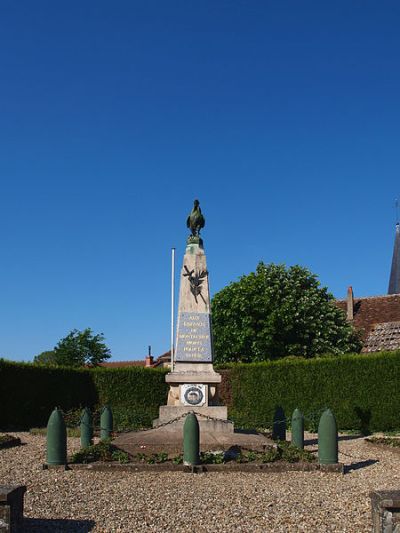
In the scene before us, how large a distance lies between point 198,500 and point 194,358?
19.7 feet

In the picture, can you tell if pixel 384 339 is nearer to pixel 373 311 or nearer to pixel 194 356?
pixel 373 311

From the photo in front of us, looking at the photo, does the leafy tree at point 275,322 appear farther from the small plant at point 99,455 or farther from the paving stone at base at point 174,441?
the small plant at point 99,455

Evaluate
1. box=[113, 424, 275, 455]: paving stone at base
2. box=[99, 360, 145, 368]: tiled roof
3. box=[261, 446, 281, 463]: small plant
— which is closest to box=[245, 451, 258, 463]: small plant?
box=[261, 446, 281, 463]: small plant

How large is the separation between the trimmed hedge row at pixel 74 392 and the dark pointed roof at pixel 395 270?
24.1 m

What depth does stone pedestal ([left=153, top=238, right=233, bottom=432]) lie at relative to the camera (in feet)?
42.6

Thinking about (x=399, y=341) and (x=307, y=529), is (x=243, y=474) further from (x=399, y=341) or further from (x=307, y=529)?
(x=399, y=341)

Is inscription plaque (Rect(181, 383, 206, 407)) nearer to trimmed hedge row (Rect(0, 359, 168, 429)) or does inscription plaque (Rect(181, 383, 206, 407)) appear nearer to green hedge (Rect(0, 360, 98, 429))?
trimmed hedge row (Rect(0, 359, 168, 429))

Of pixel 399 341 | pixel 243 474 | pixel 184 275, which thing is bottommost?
pixel 243 474

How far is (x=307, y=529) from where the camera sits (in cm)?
634

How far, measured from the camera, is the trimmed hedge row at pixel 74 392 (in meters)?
19.8

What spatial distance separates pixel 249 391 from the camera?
22.7 metres

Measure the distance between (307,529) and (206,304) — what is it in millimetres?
7973

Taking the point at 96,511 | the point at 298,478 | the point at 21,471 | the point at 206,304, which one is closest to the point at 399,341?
the point at 206,304

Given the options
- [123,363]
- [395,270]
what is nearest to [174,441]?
[395,270]
